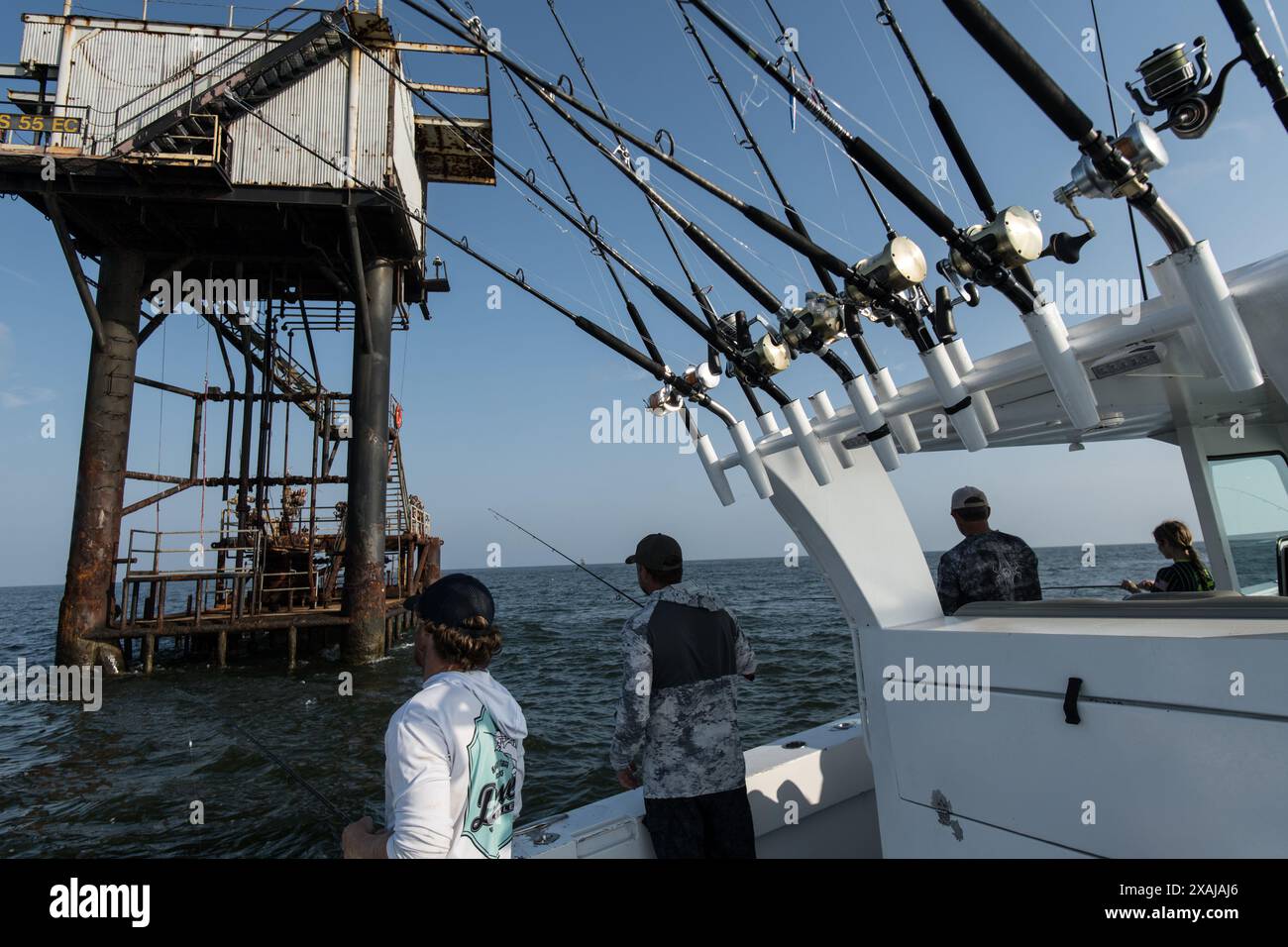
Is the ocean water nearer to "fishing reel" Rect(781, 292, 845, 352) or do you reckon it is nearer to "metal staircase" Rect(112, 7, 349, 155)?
"fishing reel" Rect(781, 292, 845, 352)

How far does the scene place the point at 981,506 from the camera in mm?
3848

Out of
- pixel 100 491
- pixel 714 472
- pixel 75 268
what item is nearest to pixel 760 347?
pixel 714 472

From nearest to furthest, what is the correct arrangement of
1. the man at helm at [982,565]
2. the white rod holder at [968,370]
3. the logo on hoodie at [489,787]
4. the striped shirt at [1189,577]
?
1. the logo on hoodie at [489,787]
2. the white rod holder at [968,370]
3. the man at helm at [982,565]
4. the striped shirt at [1189,577]

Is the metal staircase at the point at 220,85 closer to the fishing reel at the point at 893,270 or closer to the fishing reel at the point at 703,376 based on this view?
the fishing reel at the point at 703,376

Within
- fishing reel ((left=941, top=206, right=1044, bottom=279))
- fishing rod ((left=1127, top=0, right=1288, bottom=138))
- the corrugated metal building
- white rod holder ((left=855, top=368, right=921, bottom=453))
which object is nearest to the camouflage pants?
white rod holder ((left=855, top=368, right=921, bottom=453))

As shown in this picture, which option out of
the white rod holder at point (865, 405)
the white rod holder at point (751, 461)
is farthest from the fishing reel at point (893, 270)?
the white rod holder at point (751, 461)

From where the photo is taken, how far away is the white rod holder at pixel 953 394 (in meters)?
2.46

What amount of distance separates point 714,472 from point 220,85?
18.8 metres

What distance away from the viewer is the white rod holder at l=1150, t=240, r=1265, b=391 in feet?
5.93

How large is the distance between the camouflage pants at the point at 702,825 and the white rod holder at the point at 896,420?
70.1 inches
